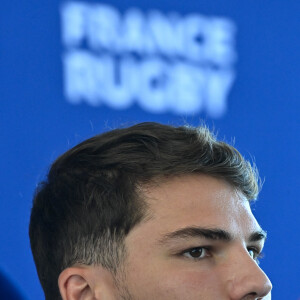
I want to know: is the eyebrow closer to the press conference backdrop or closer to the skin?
the skin

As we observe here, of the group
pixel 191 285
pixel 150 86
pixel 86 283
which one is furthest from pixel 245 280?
pixel 150 86

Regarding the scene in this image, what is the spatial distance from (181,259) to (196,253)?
31 millimetres

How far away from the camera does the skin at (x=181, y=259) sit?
1.04 m

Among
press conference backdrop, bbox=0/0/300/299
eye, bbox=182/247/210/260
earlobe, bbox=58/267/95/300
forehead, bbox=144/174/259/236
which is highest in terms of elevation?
press conference backdrop, bbox=0/0/300/299

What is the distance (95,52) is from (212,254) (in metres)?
0.65

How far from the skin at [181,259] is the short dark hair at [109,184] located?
0.02 meters

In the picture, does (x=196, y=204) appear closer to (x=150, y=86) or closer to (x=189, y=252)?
(x=189, y=252)

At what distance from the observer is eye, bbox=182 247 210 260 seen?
3.52ft

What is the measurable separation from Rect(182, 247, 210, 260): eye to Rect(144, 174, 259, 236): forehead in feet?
0.14

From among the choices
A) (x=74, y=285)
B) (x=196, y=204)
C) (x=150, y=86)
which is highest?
(x=150, y=86)

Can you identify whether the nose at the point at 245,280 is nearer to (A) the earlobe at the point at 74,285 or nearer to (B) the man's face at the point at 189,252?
(B) the man's face at the point at 189,252

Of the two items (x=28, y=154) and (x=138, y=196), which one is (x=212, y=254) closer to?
(x=138, y=196)

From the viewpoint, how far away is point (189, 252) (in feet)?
3.52

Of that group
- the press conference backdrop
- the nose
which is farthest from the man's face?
the press conference backdrop
